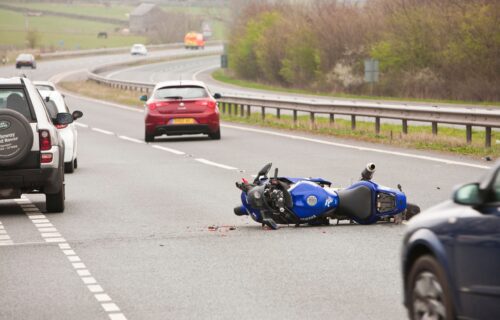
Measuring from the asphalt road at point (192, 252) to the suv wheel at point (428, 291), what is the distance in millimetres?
1185

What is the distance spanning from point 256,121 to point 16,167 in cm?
2467

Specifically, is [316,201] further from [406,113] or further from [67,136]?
[406,113]

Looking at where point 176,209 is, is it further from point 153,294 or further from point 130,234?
point 153,294

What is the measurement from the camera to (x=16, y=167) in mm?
14516

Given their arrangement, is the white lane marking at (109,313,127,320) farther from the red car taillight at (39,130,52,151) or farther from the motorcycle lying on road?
the red car taillight at (39,130,52,151)

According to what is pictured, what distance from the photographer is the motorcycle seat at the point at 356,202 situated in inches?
491

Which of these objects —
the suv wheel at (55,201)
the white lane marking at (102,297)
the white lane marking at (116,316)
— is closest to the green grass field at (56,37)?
the suv wheel at (55,201)

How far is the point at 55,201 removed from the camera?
15.0m

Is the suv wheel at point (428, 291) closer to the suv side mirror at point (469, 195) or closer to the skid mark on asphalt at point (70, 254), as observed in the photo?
the suv side mirror at point (469, 195)

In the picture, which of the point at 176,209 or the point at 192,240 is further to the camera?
the point at 176,209

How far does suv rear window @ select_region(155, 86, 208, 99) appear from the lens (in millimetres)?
30266

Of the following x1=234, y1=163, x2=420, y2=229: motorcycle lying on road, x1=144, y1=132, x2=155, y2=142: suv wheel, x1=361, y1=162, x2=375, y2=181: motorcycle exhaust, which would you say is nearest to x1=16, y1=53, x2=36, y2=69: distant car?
x1=144, y1=132, x2=155, y2=142: suv wheel

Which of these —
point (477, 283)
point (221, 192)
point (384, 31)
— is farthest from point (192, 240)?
point (384, 31)

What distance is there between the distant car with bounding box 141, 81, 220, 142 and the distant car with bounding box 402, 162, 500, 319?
22955 millimetres
